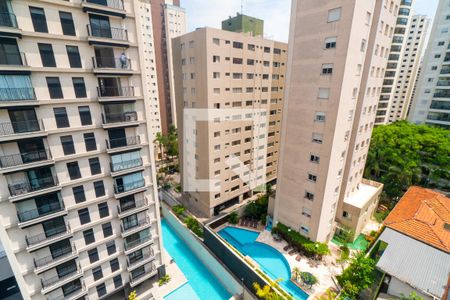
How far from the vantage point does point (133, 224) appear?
2141cm

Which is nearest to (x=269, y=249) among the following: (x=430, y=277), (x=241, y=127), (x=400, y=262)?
(x=400, y=262)

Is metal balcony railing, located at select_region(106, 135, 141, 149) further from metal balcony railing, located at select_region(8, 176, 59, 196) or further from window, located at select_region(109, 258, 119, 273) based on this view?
window, located at select_region(109, 258, 119, 273)

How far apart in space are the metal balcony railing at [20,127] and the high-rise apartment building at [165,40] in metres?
43.5

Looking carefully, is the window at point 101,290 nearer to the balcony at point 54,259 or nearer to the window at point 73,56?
the balcony at point 54,259

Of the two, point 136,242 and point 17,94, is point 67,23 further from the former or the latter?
point 136,242

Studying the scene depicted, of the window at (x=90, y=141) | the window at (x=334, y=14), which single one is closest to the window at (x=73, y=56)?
the window at (x=90, y=141)

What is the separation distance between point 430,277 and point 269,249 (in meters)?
15.6

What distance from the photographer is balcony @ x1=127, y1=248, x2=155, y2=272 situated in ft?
71.7

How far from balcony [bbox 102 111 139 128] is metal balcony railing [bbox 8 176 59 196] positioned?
5712mm

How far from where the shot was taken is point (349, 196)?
30.7 m

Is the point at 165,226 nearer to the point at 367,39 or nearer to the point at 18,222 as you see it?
the point at 18,222

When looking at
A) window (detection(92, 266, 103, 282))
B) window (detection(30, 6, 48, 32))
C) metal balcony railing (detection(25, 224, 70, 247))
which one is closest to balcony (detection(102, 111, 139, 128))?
window (detection(30, 6, 48, 32))

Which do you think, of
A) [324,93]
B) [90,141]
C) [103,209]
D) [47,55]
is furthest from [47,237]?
[324,93]

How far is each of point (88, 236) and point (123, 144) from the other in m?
8.82
